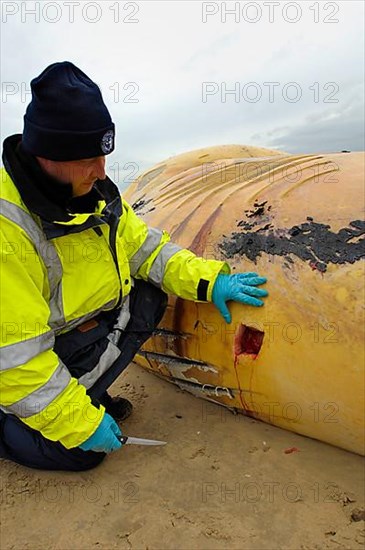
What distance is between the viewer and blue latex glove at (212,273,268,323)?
217cm

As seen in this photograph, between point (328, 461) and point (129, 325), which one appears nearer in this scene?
point (328, 461)

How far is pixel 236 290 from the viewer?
218 cm

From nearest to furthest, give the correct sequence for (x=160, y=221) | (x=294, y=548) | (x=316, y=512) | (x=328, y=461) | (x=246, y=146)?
(x=294, y=548)
(x=316, y=512)
(x=328, y=461)
(x=160, y=221)
(x=246, y=146)

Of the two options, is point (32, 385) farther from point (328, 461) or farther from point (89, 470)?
point (328, 461)

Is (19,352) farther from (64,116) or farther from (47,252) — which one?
(64,116)

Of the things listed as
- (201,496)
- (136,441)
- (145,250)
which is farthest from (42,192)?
(201,496)

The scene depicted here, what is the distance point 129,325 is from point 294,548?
1.14m

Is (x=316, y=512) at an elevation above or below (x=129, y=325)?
below

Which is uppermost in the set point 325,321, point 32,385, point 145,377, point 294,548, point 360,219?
point 360,219

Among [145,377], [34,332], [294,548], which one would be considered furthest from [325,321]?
[145,377]

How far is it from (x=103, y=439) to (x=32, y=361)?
44cm

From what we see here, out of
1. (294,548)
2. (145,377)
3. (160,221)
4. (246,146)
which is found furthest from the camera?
(246,146)

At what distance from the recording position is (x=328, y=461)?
2162mm

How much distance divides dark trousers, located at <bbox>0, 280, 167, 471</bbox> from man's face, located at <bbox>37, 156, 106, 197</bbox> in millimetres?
643
